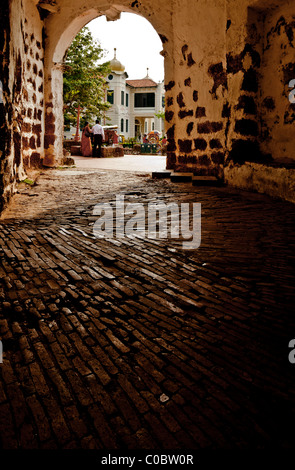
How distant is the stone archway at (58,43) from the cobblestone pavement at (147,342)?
15.6ft

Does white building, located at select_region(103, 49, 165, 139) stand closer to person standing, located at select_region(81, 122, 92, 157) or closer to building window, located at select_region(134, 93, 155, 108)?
building window, located at select_region(134, 93, 155, 108)

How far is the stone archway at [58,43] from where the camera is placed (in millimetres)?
6215

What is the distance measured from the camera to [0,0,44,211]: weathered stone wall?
3.11 meters

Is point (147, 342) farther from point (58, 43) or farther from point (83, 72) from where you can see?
point (83, 72)

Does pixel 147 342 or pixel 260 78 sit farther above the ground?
pixel 260 78

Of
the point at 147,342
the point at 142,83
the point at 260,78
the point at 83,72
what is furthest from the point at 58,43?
the point at 142,83

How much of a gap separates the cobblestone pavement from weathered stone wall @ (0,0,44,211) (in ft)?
4.85

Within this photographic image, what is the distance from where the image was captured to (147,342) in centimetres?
114

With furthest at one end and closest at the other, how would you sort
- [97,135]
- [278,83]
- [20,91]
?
[97,135] → [20,91] → [278,83]

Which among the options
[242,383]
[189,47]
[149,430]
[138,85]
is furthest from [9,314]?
[138,85]

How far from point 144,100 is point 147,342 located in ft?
142

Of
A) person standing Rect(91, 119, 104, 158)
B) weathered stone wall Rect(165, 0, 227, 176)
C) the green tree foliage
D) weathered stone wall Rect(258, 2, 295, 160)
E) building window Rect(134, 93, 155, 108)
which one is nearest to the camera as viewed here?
weathered stone wall Rect(258, 2, 295, 160)

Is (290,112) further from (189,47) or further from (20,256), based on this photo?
(20,256)

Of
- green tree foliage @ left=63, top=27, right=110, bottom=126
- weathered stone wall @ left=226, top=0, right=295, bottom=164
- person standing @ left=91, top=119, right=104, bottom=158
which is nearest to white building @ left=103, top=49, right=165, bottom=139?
green tree foliage @ left=63, top=27, right=110, bottom=126
